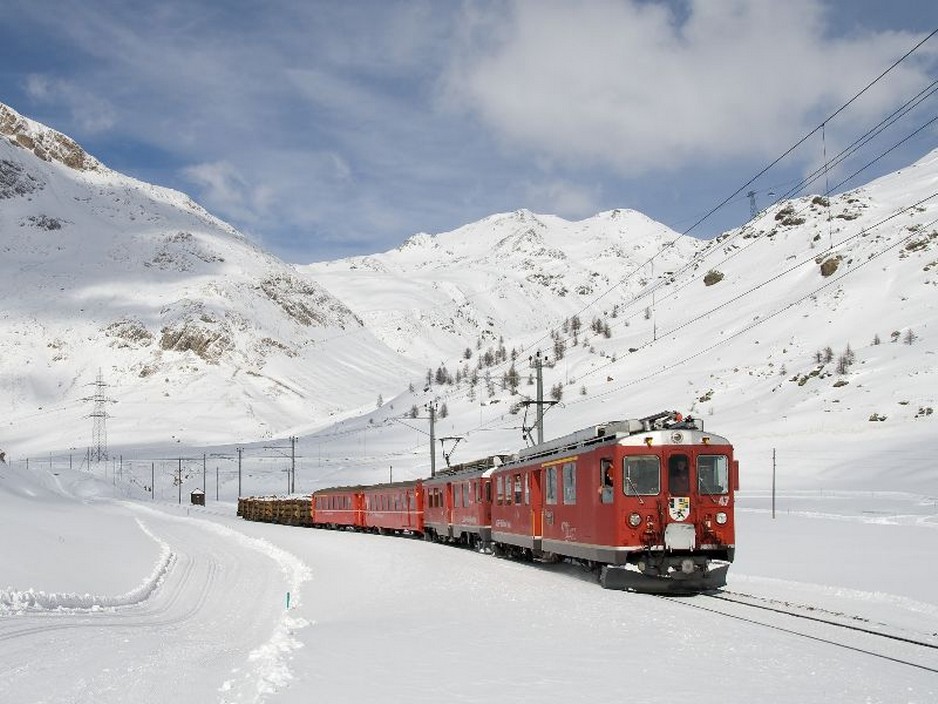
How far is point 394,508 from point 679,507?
2872cm

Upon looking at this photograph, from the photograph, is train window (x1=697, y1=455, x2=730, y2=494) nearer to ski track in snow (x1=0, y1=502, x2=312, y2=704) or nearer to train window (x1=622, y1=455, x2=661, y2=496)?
train window (x1=622, y1=455, x2=661, y2=496)

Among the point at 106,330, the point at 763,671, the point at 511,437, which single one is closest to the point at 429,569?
the point at 763,671

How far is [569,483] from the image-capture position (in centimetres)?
2234

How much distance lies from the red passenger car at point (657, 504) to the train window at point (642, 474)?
2 centimetres

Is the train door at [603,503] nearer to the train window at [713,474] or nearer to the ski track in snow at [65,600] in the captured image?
the train window at [713,474]

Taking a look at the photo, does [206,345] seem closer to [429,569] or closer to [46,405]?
[46,405]

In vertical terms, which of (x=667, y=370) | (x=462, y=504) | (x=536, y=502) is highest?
(x=667, y=370)

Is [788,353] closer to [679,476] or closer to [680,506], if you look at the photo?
[679,476]

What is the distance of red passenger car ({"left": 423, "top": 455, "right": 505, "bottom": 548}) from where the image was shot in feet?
104

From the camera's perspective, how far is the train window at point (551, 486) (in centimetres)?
2366

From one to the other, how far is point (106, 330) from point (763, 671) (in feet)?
649

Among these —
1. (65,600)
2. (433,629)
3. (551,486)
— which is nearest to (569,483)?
(551,486)

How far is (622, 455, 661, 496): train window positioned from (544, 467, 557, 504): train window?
4398 millimetres

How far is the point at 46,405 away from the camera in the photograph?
172 meters
